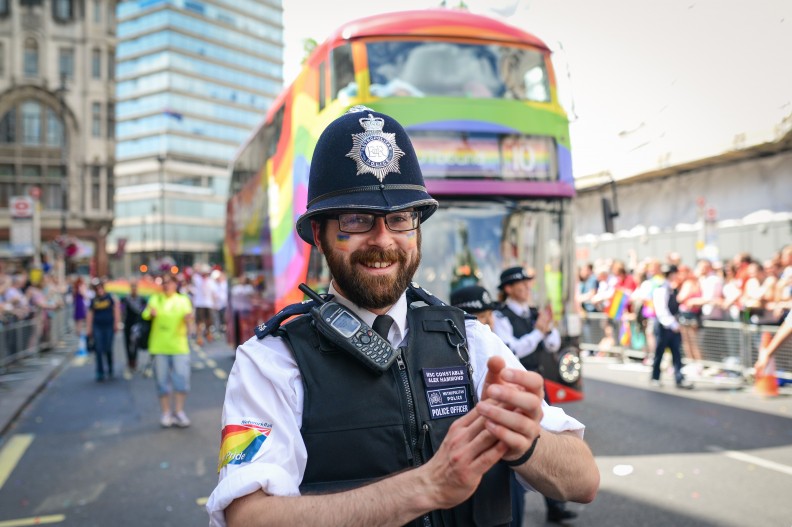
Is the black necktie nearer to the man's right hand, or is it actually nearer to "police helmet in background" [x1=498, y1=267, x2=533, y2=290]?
the man's right hand

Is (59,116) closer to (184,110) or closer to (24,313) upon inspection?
(184,110)

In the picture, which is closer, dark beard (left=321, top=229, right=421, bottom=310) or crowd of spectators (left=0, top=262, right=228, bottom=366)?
dark beard (left=321, top=229, right=421, bottom=310)

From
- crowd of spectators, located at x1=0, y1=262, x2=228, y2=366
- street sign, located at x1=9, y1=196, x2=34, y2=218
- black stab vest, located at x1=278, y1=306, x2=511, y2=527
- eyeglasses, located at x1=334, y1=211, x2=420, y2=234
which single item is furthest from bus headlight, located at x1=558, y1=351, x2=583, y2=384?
street sign, located at x1=9, y1=196, x2=34, y2=218

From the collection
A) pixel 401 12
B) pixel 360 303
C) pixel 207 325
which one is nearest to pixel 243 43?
pixel 207 325

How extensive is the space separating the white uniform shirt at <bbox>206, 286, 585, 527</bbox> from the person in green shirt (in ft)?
22.1

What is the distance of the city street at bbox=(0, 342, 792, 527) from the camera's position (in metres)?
4.93

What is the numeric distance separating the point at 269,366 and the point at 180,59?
3548 inches

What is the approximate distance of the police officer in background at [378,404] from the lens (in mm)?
1350

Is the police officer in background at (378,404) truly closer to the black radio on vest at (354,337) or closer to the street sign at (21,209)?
the black radio on vest at (354,337)

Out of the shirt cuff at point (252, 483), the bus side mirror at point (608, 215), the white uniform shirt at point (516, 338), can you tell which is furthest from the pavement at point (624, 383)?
the shirt cuff at point (252, 483)

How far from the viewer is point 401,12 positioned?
7.55 m

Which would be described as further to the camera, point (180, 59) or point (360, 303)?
point (180, 59)

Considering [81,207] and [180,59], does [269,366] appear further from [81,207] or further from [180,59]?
[180,59]

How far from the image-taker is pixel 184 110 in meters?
83.1
